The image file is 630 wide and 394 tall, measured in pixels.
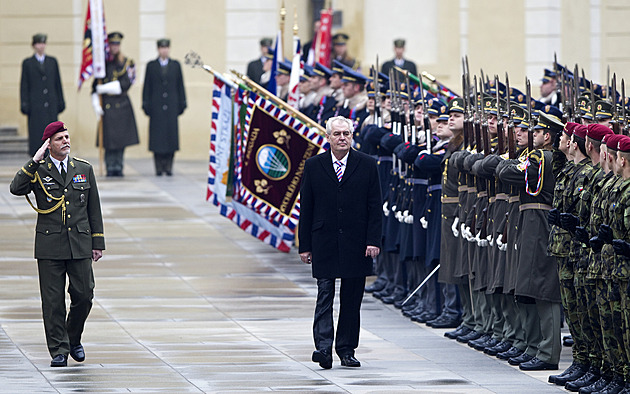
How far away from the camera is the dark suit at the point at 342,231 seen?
1081 cm

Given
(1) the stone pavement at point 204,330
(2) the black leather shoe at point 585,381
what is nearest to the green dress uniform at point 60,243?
(1) the stone pavement at point 204,330

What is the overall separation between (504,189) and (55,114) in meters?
14.6

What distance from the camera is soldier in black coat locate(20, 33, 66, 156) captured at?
24.4 meters

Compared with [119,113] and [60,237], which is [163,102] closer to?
[119,113]

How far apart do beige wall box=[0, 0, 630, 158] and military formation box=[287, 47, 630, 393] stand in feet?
41.4

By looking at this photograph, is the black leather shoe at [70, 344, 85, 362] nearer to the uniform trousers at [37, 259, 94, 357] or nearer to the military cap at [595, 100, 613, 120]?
the uniform trousers at [37, 259, 94, 357]

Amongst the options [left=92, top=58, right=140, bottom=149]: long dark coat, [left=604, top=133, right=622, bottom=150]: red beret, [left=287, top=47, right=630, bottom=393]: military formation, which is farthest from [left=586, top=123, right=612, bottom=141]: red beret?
[left=92, top=58, right=140, bottom=149]: long dark coat

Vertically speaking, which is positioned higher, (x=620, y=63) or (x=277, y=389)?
(x=620, y=63)

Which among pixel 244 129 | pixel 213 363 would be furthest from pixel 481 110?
pixel 244 129

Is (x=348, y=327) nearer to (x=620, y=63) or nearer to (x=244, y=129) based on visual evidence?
(x=244, y=129)

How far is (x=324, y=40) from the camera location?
882 inches

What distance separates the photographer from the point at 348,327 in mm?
10844

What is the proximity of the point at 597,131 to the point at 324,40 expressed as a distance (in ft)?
42.7

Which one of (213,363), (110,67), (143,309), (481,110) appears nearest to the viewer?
(213,363)
